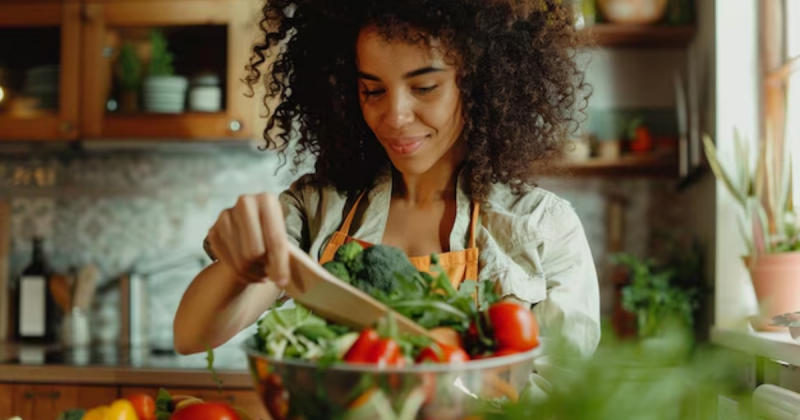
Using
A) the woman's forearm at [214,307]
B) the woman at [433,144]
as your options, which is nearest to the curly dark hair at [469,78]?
the woman at [433,144]

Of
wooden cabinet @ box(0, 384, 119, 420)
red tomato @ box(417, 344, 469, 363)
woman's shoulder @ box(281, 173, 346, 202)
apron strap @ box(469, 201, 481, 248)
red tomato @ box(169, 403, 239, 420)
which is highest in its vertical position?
woman's shoulder @ box(281, 173, 346, 202)

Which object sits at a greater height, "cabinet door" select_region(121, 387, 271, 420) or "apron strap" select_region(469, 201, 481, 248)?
"apron strap" select_region(469, 201, 481, 248)

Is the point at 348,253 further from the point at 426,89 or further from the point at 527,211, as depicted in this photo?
the point at 527,211

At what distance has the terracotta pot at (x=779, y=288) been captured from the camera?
6.37 feet

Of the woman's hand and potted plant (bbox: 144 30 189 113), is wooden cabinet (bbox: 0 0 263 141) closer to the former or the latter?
potted plant (bbox: 144 30 189 113)

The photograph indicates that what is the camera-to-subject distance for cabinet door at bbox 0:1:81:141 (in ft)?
9.59

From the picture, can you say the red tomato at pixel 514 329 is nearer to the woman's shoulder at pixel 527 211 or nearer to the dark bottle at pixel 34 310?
the woman's shoulder at pixel 527 211

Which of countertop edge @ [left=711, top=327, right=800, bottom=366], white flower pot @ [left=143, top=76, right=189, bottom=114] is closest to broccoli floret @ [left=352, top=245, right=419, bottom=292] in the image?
countertop edge @ [left=711, top=327, right=800, bottom=366]

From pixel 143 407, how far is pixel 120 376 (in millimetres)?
1651

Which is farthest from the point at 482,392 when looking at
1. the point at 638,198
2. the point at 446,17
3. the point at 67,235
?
the point at 67,235

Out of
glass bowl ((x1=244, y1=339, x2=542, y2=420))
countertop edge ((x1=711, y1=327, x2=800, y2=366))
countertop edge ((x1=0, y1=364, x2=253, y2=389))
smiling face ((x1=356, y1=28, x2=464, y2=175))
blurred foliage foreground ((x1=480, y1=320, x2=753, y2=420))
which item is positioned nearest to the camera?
blurred foliage foreground ((x1=480, y1=320, x2=753, y2=420))

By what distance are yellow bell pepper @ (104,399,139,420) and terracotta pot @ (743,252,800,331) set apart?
1.56 metres

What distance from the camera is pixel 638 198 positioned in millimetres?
3111

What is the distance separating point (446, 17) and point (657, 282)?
1679mm
